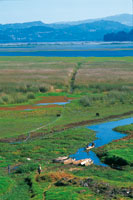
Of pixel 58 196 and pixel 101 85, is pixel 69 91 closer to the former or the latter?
pixel 101 85

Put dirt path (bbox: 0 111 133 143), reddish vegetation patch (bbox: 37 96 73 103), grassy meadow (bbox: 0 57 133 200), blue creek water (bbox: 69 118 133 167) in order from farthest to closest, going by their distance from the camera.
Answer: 1. reddish vegetation patch (bbox: 37 96 73 103)
2. dirt path (bbox: 0 111 133 143)
3. blue creek water (bbox: 69 118 133 167)
4. grassy meadow (bbox: 0 57 133 200)

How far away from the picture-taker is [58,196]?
20.4 meters

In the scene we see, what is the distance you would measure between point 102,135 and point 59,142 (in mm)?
5347

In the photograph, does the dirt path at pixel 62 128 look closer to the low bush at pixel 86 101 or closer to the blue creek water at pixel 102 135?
the blue creek water at pixel 102 135

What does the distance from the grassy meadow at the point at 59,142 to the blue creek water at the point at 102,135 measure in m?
0.64

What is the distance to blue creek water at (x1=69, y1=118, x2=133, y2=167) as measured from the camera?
29.0 meters

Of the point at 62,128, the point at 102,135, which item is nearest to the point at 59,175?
the point at 102,135

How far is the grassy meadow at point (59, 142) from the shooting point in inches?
854

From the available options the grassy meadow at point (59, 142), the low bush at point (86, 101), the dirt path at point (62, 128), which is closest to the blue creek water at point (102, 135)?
the grassy meadow at point (59, 142)

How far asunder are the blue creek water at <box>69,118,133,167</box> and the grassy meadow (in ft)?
2.09

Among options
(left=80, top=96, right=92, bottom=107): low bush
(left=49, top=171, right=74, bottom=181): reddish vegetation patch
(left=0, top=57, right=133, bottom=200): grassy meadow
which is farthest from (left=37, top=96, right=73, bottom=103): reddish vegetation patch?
(left=49, top=171, right=74, bottom=181): reddish vegetation patch

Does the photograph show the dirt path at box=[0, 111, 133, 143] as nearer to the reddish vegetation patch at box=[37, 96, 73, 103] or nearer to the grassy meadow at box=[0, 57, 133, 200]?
the grassy meadow at box=[0, 57, 133, 200]

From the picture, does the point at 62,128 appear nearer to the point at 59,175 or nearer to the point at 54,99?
the point at 59,175

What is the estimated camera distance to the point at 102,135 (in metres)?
35.6
